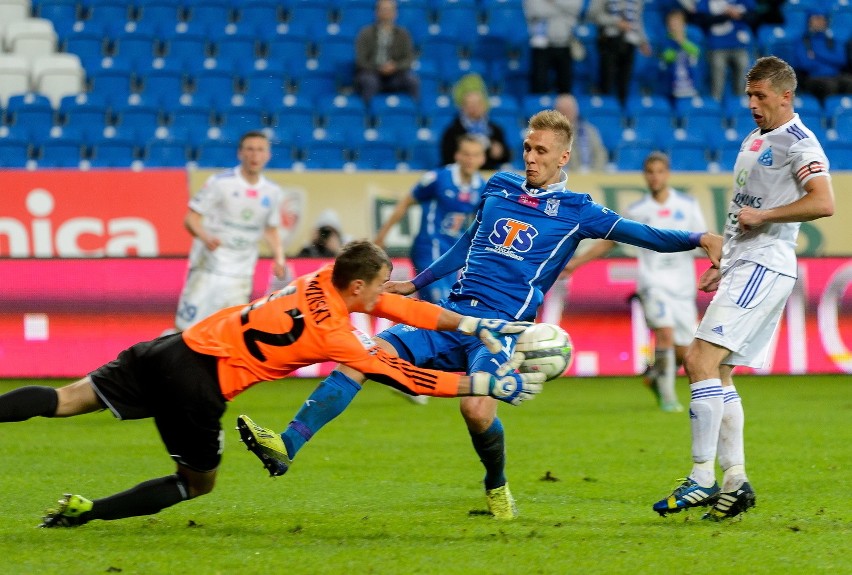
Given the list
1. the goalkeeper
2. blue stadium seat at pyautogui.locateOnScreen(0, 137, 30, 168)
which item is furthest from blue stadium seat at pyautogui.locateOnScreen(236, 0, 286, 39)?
the goalkeeper

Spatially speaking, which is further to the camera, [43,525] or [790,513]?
[790,513]

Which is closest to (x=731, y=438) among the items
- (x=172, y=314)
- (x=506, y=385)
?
(x=506, y=385)

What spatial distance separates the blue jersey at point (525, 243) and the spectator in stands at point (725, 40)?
1156 cm

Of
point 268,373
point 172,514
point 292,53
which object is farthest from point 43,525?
point 292,53

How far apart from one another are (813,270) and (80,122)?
885cm

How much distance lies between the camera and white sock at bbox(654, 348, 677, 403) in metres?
10.8

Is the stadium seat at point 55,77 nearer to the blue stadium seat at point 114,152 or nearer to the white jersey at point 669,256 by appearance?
the blue stadium seat at point 114,152

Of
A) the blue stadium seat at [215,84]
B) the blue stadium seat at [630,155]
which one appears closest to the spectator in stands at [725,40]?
the blue stadium seat at [630,155]

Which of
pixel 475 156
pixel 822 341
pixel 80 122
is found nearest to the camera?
pixel 475 156

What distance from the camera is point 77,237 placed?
45.4ft

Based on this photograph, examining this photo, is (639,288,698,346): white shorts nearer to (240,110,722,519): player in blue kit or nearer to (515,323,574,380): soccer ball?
(240,110,722,519): player in blue kit

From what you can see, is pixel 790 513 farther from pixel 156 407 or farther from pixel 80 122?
pixel 80 122

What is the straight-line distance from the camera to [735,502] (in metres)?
6.02

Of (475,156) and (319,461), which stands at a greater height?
(475,156)
